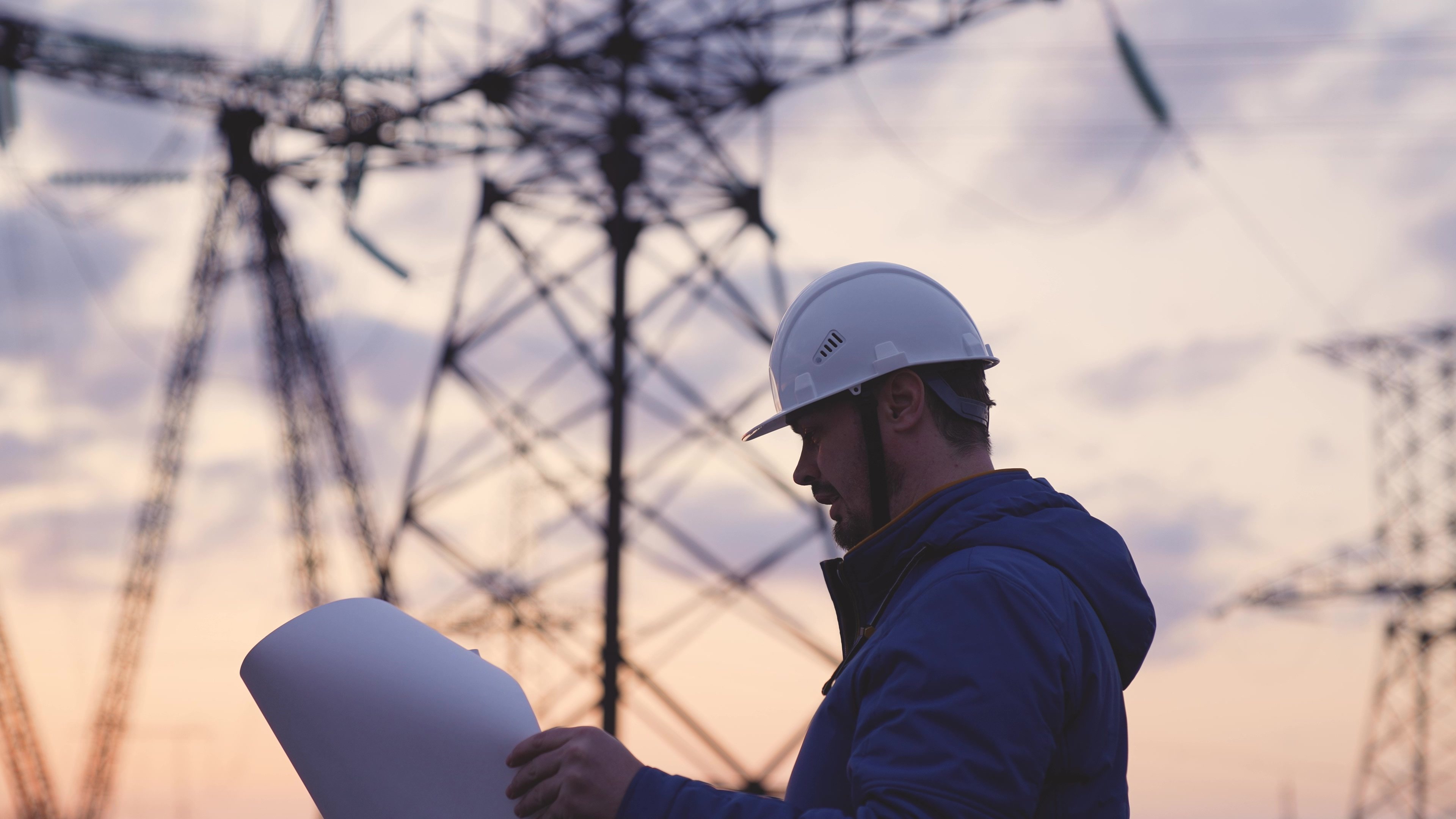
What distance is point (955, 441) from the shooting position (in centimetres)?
321

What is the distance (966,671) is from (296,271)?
116 ft

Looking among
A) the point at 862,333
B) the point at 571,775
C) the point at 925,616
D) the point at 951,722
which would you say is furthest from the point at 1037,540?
the point at 571,775

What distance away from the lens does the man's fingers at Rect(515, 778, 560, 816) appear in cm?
273

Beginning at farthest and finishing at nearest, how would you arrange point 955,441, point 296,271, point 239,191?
point 296,271
point 239,191
point 955,441

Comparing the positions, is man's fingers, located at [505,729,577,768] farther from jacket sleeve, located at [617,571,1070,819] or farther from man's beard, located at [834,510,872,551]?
man's beard, located at [834,510,872,551]

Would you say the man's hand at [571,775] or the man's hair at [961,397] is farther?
the man's hair at [961,397]

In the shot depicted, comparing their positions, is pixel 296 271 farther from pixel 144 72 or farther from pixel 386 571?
pixel 386 571

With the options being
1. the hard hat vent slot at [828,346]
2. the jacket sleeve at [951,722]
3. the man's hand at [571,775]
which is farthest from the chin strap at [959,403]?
the man's hand at [571,775]

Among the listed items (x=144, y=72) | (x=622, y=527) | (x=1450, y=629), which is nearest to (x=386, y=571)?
(x=622, y=527)

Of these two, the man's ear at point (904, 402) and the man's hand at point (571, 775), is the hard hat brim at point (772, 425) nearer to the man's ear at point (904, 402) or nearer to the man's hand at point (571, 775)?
the man's ear at point (904, 402)

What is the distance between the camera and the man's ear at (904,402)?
3.22 meters

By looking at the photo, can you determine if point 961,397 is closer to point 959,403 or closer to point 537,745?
point 959,403

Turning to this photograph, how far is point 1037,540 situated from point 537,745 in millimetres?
1109

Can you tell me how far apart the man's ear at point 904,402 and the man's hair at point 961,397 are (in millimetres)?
26
